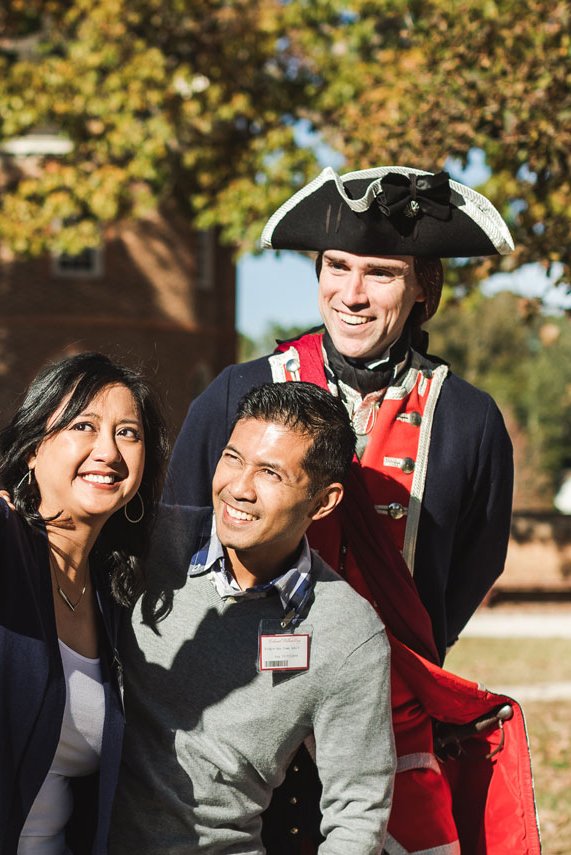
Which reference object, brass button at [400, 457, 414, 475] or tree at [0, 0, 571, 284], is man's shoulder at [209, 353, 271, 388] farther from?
tree at [0, 0, 571, 284]

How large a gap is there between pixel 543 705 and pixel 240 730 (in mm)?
7218

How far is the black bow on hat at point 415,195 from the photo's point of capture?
111 inches

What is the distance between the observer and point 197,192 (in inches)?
511

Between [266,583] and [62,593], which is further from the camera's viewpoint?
[266,583]

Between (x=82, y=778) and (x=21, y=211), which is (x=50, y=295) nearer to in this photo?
(x=21, y=211)

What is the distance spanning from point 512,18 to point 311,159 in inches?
178

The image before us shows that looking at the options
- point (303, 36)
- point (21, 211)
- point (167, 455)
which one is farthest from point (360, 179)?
point (21, 211)

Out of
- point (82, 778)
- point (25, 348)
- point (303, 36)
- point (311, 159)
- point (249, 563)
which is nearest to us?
point (82, 778)

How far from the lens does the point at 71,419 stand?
2238 mm

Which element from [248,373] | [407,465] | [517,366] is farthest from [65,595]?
[517,366]

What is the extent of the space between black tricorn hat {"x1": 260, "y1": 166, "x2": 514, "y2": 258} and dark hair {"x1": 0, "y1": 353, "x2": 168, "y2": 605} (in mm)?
771

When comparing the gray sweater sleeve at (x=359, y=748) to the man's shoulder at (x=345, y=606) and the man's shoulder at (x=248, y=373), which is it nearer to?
the man's shoulder at (x=345, y=606)

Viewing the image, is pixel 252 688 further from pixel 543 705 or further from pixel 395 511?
pixel 543 705

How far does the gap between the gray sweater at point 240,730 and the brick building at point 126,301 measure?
66.1 ft
